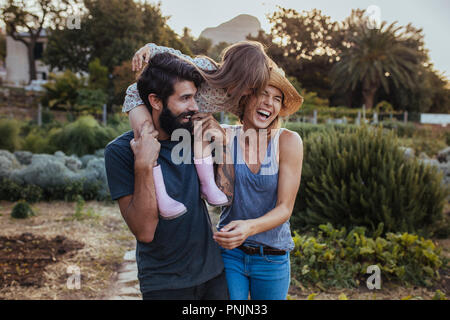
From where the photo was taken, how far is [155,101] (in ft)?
6.37

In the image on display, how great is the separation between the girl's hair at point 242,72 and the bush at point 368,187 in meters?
3.76

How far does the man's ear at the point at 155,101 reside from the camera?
6.35ft

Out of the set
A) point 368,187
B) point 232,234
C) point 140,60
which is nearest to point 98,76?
point 368,187

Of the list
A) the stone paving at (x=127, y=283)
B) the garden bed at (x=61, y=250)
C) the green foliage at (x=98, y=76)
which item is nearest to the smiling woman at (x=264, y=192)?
the stone paving at (x=127, y=283)

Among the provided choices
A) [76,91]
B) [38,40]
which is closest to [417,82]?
[76,91]

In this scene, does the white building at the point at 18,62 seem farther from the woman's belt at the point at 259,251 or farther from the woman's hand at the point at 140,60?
the woman's belt at the point at 259,251

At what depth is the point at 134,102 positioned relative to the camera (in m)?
2.00

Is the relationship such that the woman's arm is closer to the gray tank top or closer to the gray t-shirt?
the gray tank top

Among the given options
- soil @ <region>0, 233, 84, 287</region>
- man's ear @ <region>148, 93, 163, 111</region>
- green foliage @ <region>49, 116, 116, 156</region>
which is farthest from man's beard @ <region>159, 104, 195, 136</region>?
green foliage @ <region>49, 116, 116, 156</region>

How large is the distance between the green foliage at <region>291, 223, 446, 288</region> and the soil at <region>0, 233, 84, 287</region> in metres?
2.92

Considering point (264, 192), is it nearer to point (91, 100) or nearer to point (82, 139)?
point (82, 139)

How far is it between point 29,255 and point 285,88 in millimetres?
4366
